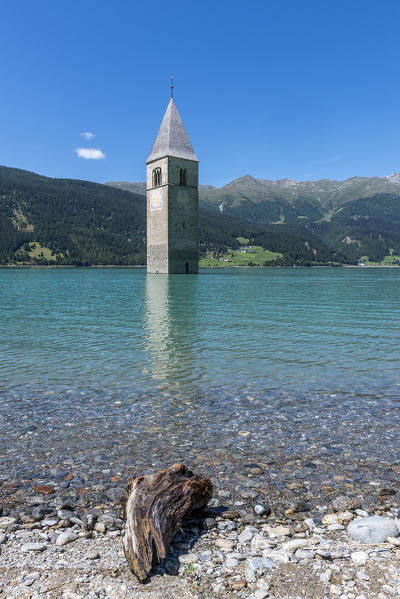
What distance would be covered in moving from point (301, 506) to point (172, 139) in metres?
98.8

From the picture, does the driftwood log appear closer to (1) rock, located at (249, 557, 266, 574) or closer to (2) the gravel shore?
(2) the gravel shore

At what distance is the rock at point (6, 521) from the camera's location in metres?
4.84

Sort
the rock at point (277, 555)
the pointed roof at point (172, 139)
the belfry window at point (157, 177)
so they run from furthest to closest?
the belfry window at point (157, 177), the pointed roof at point (172, 139), the rock at point (277, 555)

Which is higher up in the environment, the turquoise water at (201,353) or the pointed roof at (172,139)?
the pointed roof at (172,139)

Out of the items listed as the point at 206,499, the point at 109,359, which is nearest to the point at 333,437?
the point at 206,499

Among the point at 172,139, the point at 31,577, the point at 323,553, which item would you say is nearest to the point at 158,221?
the point at 172,139

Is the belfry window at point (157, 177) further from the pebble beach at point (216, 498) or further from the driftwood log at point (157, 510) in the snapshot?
the driftwood log at point (157, 510)

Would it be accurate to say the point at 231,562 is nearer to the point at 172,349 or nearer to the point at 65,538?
the point at 65,538

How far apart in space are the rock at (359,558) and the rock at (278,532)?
710 millimetres

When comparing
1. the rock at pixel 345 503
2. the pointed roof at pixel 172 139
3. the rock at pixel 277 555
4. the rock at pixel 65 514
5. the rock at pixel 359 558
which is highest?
the pointed roof at pixel 172 139

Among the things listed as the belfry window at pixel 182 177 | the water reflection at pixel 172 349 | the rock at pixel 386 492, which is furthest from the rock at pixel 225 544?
the belfry window at pixel 182 177

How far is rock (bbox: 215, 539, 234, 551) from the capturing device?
14.8ft

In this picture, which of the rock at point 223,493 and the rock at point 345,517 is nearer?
the rock at point 345,517

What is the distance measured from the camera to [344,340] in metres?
18.0
